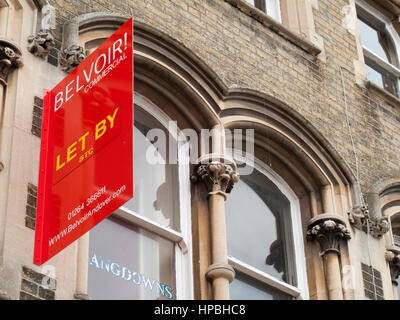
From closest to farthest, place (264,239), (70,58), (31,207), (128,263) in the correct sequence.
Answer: (31,207) < (128,263) < (70,58) < (264,239)

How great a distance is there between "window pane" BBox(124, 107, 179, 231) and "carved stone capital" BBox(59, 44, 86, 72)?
3.46ft

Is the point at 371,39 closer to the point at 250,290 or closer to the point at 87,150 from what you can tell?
the point at 250,290

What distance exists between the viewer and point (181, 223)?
10.2 metres

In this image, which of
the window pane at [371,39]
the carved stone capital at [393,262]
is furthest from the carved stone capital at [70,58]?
the window pane at [371,39]

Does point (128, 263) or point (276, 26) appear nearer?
point (128, 263)

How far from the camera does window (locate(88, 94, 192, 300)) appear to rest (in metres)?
9.23

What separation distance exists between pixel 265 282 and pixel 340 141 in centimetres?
227

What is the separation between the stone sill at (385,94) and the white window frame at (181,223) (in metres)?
3.36

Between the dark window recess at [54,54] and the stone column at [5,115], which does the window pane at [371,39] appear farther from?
the stone column at [5,115]

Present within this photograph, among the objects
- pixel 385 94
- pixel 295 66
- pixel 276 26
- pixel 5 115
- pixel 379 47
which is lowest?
pixel 5 115

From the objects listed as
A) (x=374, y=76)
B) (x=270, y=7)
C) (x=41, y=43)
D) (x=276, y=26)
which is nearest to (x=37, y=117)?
(x=41, y=43)

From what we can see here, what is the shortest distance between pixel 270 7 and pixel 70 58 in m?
4.39

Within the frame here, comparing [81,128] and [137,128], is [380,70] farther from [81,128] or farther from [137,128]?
[81,128]

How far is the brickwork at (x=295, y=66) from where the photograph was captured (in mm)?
11398
